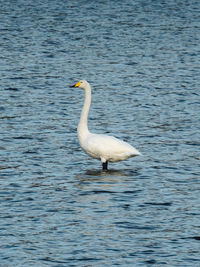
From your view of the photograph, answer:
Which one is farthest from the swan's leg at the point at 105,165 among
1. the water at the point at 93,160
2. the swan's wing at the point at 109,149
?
the water at the point at 93,160

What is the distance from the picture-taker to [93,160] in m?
19.7

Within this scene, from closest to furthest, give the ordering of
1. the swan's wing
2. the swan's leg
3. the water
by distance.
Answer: the water, the swan's wing, the swan's leg

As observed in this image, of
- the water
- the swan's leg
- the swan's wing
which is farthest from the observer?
the swan's leg

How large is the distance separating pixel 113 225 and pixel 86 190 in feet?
8.08

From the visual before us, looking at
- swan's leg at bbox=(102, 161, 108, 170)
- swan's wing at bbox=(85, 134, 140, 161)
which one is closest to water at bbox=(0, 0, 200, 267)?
swan's leg at bbox=(102, 161, 108, 170)

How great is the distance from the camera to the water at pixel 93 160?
13391 millimetres

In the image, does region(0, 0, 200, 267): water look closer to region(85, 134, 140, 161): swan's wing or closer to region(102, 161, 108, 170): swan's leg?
region(102, 161, 108, 170): swan's leg

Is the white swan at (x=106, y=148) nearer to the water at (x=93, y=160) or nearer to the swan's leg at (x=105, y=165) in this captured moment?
the swan's leg at (x=105, y=165)

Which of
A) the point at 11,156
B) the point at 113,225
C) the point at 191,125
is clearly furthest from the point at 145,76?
the point at 113,225

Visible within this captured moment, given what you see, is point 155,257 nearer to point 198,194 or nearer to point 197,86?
point 198,194

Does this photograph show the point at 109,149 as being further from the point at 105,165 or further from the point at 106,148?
the point at 105,165

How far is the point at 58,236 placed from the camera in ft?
44.9

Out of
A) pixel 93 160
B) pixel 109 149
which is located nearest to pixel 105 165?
pixel 109 149

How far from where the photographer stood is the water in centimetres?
1339
